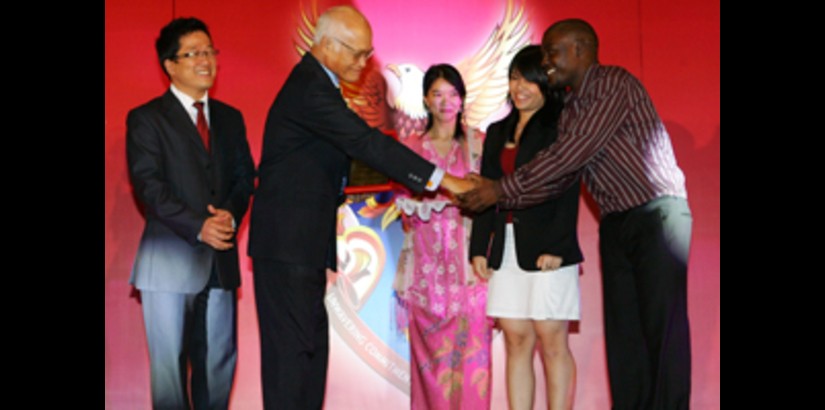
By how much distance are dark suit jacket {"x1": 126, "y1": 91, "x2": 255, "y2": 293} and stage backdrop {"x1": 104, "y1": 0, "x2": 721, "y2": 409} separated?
49.0 inches

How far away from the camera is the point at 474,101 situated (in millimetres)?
5133

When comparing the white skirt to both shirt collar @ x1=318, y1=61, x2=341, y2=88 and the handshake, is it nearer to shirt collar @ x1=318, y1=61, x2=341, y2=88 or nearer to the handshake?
the handshake

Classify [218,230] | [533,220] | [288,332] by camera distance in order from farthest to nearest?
[533,220] < [218,230] < [288,332]

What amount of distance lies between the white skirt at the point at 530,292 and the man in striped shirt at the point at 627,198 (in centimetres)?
24

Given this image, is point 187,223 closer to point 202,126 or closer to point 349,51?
point 202,126

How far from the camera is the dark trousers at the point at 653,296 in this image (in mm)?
3432

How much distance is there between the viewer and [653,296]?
3.46 meters

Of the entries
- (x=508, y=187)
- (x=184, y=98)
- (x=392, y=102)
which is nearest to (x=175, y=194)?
(x=184, y=98)

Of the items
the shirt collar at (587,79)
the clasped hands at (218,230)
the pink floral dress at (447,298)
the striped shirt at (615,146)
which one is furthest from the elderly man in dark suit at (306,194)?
the pink floral dress at (447,298)

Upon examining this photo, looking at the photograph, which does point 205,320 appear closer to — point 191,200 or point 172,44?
point 191,200

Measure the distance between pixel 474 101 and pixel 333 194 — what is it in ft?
6.20

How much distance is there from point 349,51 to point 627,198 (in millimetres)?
1248

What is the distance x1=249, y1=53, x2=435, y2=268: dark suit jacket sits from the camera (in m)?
3.34

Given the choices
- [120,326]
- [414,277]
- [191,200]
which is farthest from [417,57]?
[120,326]
